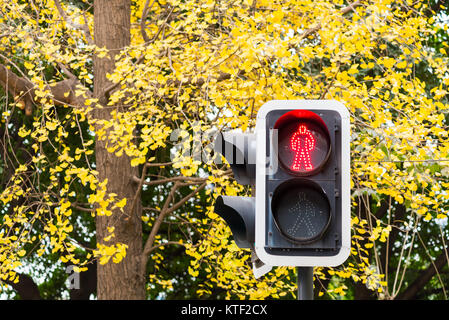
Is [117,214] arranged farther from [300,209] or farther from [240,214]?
[300,209]

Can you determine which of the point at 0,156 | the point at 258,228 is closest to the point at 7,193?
the point at 0,156

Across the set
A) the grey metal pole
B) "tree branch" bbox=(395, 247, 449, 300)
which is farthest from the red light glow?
"tree branch" bbox=(395, 247, 449, 300)

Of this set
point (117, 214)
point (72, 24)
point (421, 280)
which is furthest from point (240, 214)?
point (421, 280)

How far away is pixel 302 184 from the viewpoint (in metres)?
3.26

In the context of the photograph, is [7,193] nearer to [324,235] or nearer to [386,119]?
[386,119]

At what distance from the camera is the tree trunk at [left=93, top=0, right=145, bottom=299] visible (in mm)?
9109

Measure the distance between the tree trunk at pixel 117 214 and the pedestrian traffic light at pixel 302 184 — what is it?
5.86 metres

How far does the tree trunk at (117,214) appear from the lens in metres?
9.11

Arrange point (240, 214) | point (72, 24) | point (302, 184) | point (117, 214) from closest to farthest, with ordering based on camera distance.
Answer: point (302, 184)
point (240, 214)
point (117, 214)
point (72, 24)

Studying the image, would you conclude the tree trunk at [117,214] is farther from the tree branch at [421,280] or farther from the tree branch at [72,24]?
the tree branch at [421,280]

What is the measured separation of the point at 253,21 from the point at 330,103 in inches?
185

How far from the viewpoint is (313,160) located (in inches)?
130

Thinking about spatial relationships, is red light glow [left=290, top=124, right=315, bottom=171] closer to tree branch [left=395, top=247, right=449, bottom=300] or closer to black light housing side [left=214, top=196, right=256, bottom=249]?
black light housing side [left=214, top=196, right=256, bottom=249]

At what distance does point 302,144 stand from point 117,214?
6.16m
